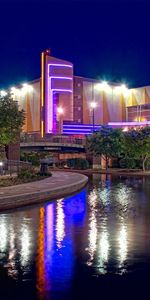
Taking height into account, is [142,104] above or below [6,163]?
above

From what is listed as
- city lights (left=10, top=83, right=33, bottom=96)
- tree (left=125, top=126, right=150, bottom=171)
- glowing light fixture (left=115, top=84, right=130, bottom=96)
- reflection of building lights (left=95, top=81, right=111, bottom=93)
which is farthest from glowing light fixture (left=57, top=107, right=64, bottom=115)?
tree (left=125, top=126, right=150, bottom=171)

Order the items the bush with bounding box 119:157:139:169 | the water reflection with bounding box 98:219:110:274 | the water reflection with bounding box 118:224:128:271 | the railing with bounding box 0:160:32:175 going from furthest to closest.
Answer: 1. the bush with bounding box 119:157:139:169
2. the railing with bounding box 0:160:32:175
3. the water reflection with bounding box 118:224:128:271
4. the water reflection with bounding box 98:219:110:274

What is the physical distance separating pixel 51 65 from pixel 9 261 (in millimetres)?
91871

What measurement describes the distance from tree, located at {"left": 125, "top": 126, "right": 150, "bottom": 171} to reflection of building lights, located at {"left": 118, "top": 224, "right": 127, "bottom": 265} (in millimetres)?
42407

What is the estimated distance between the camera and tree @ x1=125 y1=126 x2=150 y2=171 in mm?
54825

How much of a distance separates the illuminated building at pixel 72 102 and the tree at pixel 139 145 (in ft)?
124

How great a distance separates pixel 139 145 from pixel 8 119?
91.6 feet

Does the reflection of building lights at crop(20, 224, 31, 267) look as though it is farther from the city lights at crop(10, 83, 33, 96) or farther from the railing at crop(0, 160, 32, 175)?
the city lights at crop(10, 83, 33, 96)

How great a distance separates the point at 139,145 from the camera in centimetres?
5519

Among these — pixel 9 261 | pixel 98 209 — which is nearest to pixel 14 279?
pixel 9 261

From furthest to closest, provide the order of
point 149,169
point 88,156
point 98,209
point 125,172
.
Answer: point 88,156 → point 149,169 → point 125,172 → point 98,209

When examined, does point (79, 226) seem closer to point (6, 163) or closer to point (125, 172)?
point (6, 163)

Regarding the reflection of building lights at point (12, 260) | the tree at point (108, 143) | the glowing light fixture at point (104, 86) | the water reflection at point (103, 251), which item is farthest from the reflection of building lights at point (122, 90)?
the reflection of building lights at point (12, 260)

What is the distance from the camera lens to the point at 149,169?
59344 millimetres
